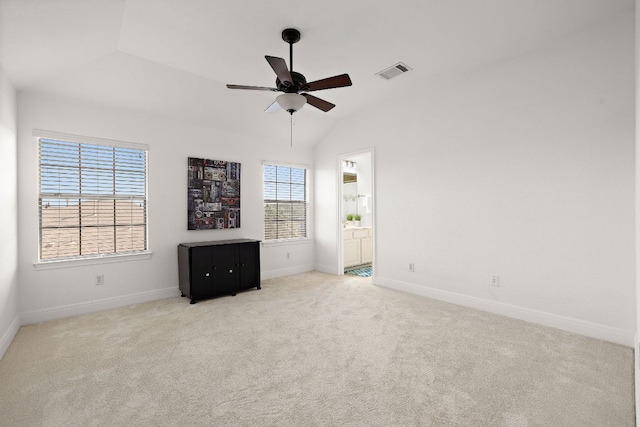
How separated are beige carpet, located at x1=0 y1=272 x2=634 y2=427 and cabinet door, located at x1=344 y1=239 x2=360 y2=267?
2566mm

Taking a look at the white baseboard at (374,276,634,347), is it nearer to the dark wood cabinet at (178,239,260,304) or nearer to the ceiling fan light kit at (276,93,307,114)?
the dark wood cabinet at (178,239,260,304)

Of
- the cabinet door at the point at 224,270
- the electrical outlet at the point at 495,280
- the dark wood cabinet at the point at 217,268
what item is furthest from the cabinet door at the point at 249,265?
the electrical outlet at the point at 495,280

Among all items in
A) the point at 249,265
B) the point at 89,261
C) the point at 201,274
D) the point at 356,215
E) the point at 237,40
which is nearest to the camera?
the point at 237,40

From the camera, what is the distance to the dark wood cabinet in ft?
14.1

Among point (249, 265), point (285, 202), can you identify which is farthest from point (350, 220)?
point (249, 265)

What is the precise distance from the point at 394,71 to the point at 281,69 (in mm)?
1815

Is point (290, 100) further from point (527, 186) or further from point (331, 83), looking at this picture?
point (527, 186)

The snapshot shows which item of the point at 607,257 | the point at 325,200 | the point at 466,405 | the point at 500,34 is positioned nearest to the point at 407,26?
the point at 500,34

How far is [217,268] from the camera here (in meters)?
4.50

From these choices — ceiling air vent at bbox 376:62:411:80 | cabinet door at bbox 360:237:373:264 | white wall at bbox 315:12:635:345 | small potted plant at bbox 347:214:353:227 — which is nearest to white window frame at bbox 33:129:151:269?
ceiling air vent at bbox 376:62:411:80

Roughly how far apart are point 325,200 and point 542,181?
11.7 feet

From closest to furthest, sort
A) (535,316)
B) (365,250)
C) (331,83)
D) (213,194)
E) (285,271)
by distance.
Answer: (331,83), (535,316), (213,194), (285,271), (365,250)

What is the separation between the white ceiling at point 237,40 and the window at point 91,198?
0.61m

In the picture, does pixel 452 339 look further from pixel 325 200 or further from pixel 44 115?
pixel 44 115
